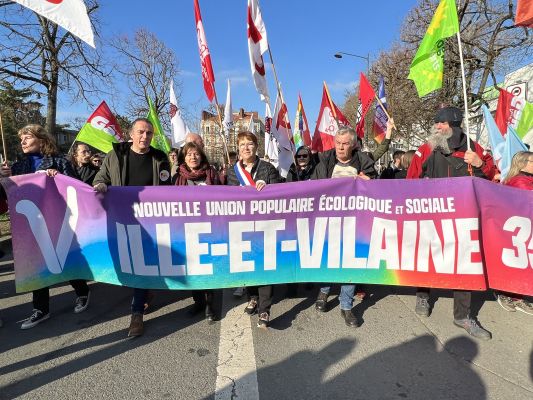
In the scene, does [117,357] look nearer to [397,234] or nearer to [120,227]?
[120,227]

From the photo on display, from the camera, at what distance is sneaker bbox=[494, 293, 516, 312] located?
3912mm

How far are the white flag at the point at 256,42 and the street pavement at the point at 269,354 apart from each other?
12.0 feet

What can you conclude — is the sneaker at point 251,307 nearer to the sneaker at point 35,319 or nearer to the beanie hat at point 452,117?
the sneaker at point 35,319

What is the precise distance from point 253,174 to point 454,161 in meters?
2.12

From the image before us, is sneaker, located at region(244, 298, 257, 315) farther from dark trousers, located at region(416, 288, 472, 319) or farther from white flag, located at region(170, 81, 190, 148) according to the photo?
white flag, located at region(170, 81, 190, 148)

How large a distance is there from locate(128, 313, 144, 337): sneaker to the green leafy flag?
433cm

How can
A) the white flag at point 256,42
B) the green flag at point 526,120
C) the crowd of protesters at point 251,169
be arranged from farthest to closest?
the green flag at point 526,120, the white flag at point 256,42, the crowd of protesters at point 251,169

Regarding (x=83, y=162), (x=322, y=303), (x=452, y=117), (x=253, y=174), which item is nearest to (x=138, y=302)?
(x=253, y=174)

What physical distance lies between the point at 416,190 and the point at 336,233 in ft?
2.96

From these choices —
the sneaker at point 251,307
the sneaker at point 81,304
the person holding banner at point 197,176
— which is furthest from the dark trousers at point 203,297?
the sneaker at point 81,304

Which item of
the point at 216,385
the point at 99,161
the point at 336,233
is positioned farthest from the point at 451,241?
the point at 99,161

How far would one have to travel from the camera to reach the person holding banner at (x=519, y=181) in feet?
11.8

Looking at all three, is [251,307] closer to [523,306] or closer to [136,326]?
[136,326]

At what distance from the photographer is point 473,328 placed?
3.36 m
